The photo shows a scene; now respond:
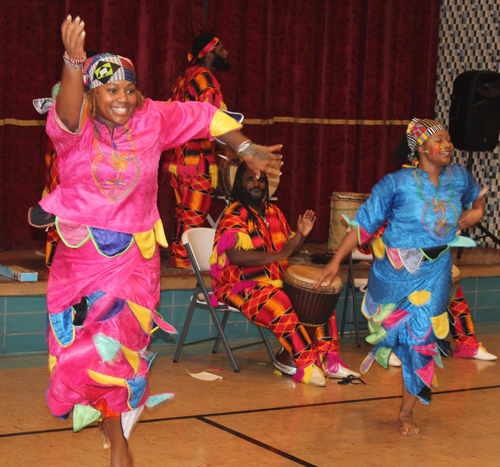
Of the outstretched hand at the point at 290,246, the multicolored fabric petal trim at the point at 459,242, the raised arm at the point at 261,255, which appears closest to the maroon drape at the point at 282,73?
the raised arm at the point at 261,255

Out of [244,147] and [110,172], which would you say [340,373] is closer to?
[244,147]

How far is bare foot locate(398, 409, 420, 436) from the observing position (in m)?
3.67

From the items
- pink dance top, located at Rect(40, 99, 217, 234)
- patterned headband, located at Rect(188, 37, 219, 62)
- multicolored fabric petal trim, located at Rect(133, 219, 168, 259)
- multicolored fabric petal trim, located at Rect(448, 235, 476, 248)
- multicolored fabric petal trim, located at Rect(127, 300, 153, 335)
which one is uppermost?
patterned headband, located at Rect(188, 37, 219, 62)

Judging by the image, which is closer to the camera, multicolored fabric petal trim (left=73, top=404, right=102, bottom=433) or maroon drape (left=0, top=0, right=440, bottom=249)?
multicolored fabric petal trim (left=73, top=404, right=102, bottom=433)

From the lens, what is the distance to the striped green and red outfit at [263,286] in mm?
4562

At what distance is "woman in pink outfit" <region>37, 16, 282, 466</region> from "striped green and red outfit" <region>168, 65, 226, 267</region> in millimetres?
2864

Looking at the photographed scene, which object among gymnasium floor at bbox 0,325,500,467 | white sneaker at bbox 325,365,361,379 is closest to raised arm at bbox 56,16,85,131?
gymnasium floor at bbox 0,325,500,467

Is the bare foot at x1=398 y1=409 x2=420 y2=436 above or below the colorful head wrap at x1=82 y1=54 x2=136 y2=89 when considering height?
below

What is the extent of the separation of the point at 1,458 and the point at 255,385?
5.51ft

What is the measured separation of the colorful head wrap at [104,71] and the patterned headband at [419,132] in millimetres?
1691

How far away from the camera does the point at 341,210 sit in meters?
6.76

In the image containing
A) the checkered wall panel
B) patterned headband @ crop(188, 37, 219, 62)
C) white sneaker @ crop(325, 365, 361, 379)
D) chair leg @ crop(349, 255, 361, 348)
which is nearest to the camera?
white sneaker @ crop(325, 365, 361, 379)

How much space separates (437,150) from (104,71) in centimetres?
179

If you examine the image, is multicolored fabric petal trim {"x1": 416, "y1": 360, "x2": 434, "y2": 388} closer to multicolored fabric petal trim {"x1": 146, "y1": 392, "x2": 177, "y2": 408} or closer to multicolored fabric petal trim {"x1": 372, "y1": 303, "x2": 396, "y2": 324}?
multicolored fabric petal trim {"x1": 372, "y1": 303, "x2": 396, "y2": 324}
